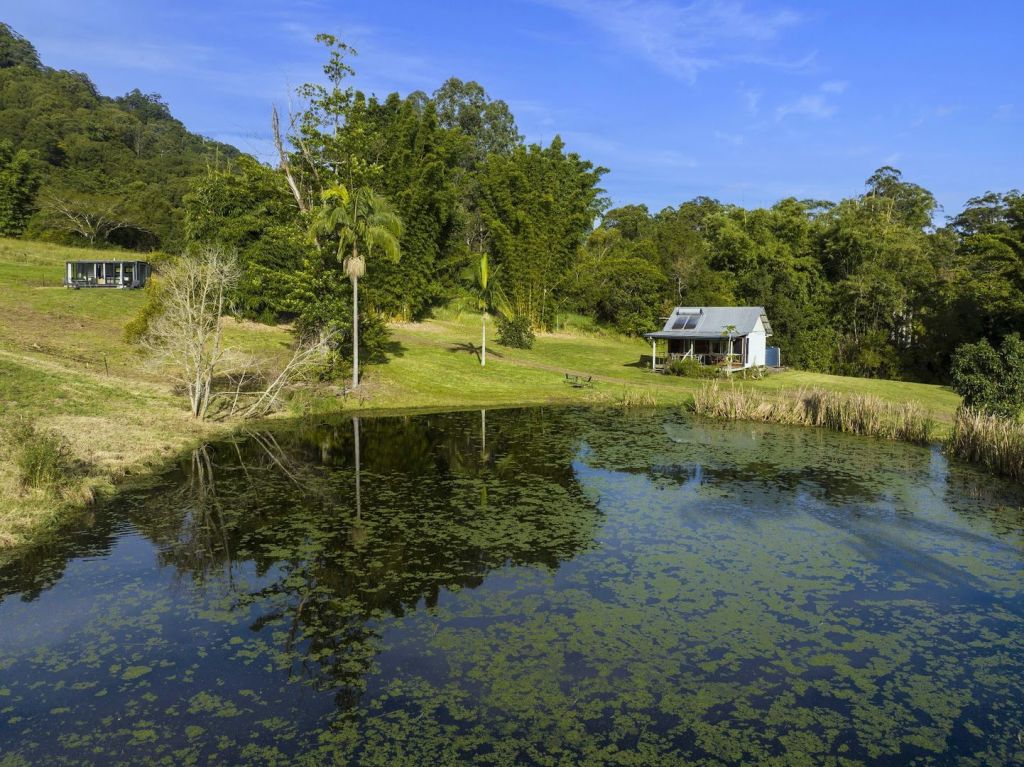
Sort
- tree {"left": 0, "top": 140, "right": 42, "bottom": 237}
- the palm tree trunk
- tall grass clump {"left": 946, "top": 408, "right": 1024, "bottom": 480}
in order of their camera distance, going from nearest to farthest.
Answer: tall grass clump {"left": 946, "top": 408, "right": 1024, "bottom": 480} < the palm tree trunk < tree {"left": 0, "top": 140, "right": 42, "bottom": 237}

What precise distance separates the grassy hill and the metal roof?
4247 millimetres

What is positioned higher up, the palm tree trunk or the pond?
the palm tree trunk

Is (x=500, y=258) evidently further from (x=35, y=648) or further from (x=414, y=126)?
(x=35, y=648)

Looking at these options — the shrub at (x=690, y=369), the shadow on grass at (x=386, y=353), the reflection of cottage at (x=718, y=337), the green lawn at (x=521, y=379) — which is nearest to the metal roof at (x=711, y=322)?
the reflection of cottage at (x=718, y=337)

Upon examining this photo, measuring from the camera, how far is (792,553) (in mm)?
15625

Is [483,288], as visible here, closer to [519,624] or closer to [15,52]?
[519,624]

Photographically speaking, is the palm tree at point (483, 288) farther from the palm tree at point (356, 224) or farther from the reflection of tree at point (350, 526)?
the reflection of tree at point (350, 526)

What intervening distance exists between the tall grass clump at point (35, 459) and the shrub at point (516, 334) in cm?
4092

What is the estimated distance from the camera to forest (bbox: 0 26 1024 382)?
4806 cm

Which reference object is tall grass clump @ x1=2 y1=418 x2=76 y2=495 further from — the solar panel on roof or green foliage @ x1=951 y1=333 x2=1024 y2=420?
the solar panel on roof

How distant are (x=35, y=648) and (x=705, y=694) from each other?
10.0 metres

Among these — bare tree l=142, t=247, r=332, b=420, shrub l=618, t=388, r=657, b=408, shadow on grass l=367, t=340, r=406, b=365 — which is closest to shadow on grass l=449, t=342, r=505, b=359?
shadow on grass l=367, t=340, r=406, b=365

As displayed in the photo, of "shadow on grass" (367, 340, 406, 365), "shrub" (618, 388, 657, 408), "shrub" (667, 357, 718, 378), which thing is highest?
"shadow on grass" (367, 340, 406, 365)

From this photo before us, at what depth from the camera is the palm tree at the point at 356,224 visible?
3500cm
